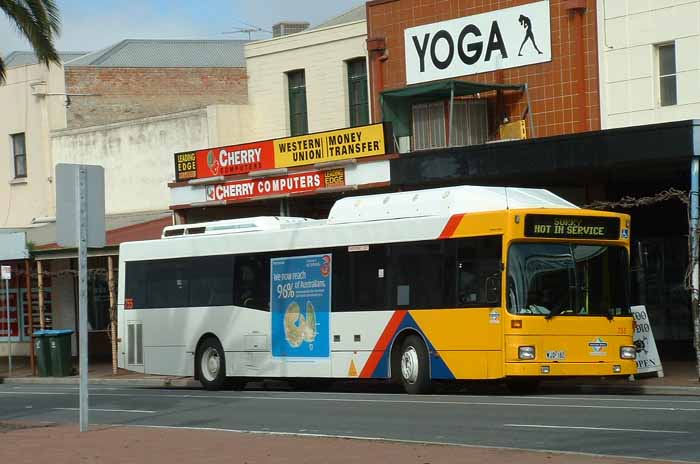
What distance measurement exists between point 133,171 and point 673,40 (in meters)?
20.5

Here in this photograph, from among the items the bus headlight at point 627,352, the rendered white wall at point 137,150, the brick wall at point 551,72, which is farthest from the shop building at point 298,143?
the bus headlight at point 627,352

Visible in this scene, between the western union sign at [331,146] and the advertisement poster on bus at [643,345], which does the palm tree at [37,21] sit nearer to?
the western union sign at [331,146]

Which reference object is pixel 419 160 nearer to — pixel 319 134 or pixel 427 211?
pixel 319 134

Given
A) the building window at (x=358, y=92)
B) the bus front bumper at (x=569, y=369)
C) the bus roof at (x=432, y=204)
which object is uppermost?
the building window at (x=358, y=92)

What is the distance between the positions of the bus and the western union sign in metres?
5.13

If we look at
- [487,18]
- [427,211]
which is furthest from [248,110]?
[427,211]

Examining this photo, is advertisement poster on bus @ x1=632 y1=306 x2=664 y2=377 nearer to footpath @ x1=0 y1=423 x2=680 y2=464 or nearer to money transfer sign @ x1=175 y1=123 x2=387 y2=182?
money transfer sign @ x1=175 y1=123 x2=387 y2=182

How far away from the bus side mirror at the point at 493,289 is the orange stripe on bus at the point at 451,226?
1.15 meters

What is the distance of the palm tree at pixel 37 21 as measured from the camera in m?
23.7

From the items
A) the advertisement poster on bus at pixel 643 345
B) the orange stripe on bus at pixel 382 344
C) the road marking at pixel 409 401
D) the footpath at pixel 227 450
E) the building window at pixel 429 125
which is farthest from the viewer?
the building window at pixel 429 125

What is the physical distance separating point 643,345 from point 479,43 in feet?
34.2

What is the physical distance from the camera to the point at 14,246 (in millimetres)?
36625

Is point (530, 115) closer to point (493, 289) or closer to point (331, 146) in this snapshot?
point (331, 146)

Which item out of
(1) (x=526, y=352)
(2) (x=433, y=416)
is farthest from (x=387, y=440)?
(1) (x=526, y=352)
